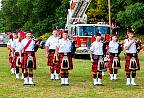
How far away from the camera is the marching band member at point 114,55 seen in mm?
17922

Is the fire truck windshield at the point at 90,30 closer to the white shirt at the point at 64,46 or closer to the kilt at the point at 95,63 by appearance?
the white shirt at the point at 64,46

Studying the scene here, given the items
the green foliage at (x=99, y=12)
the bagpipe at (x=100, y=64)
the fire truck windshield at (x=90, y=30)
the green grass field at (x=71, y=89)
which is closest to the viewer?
the green grass field at (x=71, y=89)

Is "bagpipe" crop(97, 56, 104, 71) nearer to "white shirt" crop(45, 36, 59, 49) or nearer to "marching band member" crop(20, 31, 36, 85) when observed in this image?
"marching band member" crop(20, 31, 36, 85)

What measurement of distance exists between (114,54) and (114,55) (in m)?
0.04

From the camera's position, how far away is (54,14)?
7538cm

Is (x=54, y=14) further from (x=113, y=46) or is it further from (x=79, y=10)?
(x=113, y=46)

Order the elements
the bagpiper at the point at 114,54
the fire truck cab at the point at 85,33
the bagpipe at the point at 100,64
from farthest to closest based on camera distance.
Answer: the fire truck cab at the point at 85,33, the bagpiper at the point at 114,54, the bagpipe at the point at 100,64

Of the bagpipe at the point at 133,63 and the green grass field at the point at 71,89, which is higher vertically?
the bagpipe at the point at 133,63

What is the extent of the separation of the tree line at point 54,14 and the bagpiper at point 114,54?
30787mm

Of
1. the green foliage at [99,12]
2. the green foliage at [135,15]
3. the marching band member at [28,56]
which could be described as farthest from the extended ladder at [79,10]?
the green foliage at [99,12]

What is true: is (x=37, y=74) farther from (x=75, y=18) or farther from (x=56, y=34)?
(x=75, y=18)

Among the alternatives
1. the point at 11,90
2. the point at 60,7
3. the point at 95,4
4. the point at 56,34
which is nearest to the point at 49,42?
the point at 56,34

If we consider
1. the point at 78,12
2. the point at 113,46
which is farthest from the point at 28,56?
the point at 78,12

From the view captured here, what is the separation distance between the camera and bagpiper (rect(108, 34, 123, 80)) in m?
17.9
